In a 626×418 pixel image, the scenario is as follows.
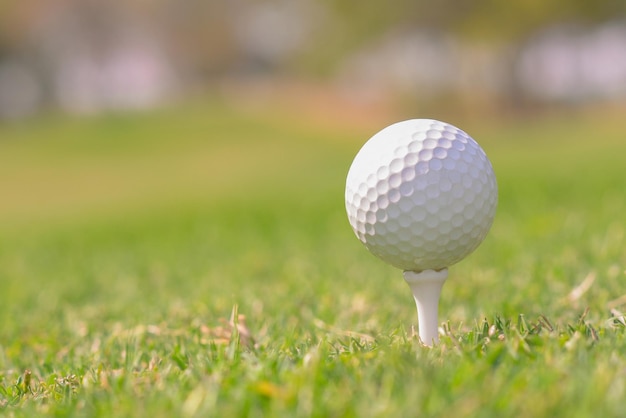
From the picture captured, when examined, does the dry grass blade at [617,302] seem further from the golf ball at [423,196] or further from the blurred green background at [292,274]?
the golf ball at [423,196]

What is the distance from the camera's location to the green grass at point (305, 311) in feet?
5.92

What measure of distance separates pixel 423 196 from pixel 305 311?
1.40 m

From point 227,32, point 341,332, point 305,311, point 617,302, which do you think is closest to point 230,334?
point 341,332

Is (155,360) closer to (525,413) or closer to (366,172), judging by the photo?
(366,172)

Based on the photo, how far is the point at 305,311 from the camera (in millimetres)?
3672

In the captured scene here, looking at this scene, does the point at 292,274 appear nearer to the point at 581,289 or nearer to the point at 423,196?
the point at 581,289

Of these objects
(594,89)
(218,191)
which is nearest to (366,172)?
(218,191)

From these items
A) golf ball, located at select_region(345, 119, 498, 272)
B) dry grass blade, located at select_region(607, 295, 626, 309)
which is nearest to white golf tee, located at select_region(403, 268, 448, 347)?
golf ball, located at select_region(345, 119, 498, 272)

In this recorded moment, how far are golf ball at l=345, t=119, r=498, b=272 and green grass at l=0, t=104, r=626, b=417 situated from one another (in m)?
0.27

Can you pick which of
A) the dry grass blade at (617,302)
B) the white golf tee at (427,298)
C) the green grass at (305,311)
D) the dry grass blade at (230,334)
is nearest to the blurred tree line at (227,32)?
the green grass at (305,311)

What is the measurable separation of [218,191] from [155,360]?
1137cm

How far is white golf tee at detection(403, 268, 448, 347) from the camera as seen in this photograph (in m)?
2.37

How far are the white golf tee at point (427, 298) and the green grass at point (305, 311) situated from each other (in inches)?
2.5

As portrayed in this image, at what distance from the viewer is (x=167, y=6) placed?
44.3 meters
